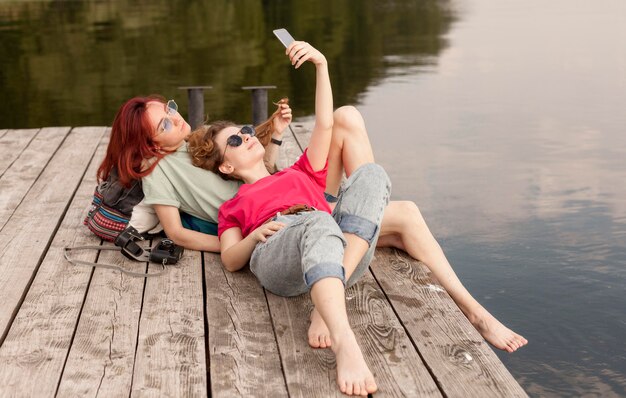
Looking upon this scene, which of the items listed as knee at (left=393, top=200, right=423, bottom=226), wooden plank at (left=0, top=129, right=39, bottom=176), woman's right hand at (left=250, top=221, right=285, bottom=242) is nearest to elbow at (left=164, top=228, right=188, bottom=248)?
woman's right hand at (left=250, top=221, right=285, bottom=242)

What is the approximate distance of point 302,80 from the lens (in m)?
17.8

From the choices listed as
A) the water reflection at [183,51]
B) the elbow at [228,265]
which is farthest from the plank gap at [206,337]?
the water reflection at [183,51]

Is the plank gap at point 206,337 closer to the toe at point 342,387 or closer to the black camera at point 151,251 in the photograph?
the black camera at point 151,251

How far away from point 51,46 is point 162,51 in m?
2.84

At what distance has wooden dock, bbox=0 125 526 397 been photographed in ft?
10.5

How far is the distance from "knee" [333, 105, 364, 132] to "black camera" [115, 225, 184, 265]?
1002mm

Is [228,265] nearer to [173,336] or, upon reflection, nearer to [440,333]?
[173,336]

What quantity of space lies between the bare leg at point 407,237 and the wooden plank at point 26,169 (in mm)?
1913

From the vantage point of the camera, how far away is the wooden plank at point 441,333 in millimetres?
3189

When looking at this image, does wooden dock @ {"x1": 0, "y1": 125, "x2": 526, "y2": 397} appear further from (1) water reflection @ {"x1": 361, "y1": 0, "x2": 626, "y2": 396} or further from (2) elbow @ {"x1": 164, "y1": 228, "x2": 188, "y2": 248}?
(1) water reflection @ {"x1": 361, "y1": 0, "x2": 626, "y2": 396}

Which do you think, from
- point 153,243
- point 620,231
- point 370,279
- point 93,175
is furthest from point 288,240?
point 620,231

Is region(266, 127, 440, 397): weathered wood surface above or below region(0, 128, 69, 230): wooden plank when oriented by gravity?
above

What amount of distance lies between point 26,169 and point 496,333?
383cm

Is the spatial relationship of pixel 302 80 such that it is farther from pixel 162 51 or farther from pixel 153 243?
pixel 153 243
